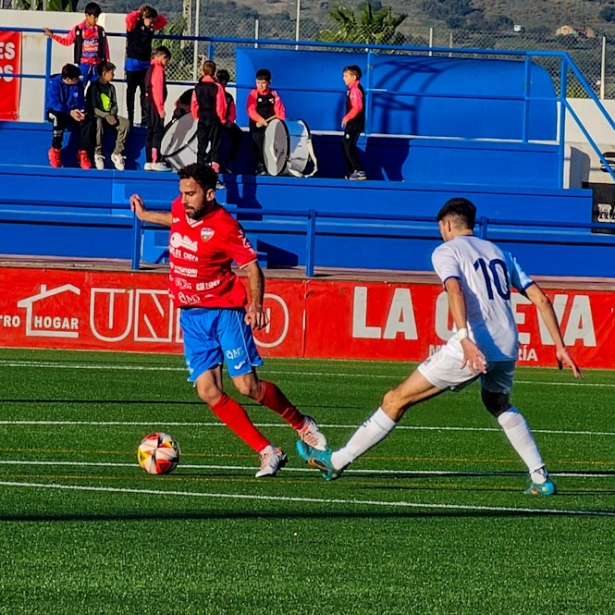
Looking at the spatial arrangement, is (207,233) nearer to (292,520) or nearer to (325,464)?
(325,464)

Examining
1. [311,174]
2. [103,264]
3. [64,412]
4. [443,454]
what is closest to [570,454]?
[443,454]

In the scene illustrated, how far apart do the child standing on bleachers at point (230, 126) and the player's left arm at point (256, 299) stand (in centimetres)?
1542

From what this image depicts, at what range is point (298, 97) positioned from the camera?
2791cm

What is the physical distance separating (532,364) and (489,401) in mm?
11140

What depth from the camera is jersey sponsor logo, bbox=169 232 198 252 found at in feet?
29.5

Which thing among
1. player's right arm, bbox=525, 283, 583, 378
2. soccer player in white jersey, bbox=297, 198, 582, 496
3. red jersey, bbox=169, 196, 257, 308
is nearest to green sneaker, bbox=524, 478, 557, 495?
soccer player in white jersey, bbox=297, 198, 582, 496

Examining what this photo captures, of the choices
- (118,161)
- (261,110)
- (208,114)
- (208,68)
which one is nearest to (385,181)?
(261,110)

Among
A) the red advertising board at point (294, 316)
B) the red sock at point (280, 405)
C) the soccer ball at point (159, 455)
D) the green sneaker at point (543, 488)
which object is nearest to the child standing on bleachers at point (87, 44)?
the red advertising board at point (294, 316)

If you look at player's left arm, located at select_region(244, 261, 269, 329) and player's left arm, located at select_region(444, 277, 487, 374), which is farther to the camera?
player's left arm, located at select_region(244, 261, 269, 329)

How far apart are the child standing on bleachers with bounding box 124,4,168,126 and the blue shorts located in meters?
15.5

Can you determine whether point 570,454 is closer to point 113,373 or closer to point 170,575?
point 170,575

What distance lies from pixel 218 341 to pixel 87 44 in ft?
53.5

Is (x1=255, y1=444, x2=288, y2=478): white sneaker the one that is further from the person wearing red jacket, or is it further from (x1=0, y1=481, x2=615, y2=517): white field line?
the person wearing red jacket

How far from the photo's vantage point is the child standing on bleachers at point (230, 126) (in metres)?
24.1
